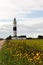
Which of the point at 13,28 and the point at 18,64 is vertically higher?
the point at 18,64

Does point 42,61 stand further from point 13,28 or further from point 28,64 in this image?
point 13,28

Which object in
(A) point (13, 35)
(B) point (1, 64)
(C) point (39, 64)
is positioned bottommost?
(A) point (13, 35)

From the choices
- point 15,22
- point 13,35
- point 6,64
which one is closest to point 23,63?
Answer: point 6,64

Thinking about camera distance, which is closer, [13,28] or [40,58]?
[40,58]

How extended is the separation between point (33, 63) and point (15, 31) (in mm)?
103711

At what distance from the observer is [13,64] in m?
14.7

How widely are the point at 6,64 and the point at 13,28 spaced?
10364cm

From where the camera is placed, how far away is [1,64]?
15312 millimetres

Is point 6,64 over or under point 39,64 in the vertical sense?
under

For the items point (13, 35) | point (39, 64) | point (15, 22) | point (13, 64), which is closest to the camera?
point (39, 64)

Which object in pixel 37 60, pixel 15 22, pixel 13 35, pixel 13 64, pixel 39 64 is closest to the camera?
pixel 39 64

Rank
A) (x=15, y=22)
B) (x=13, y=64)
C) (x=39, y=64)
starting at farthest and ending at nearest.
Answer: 1. (x=15, y=22)
2. (x=13, y=64)
3. (x=39, y=64)

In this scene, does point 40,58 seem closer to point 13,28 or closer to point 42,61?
point 42,61

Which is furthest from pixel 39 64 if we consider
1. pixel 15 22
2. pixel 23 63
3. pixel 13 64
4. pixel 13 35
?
pixel 15 22
